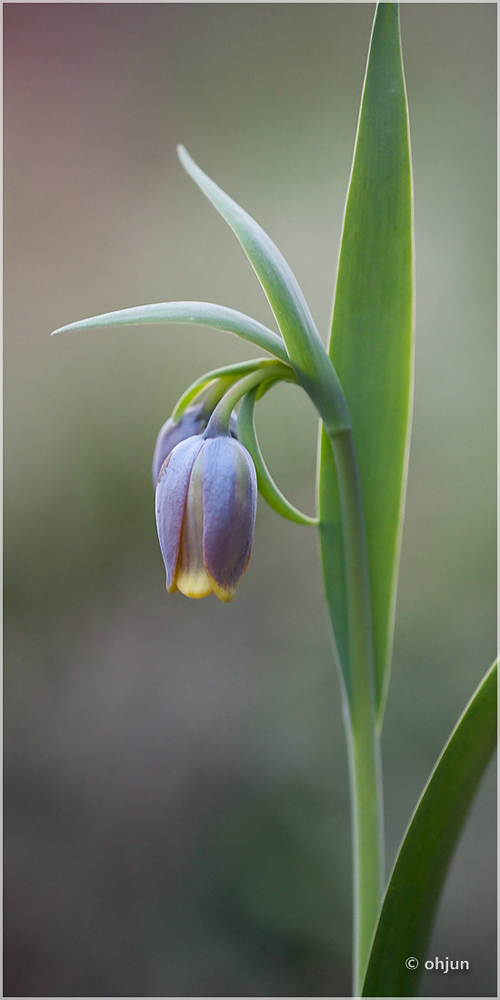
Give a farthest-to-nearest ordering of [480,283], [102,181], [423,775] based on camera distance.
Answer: [102,181] < [480,283] < [423,775]

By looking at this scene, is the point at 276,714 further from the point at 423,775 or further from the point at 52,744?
the point at 52,744

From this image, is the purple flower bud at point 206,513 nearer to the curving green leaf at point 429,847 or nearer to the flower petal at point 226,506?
the flower petal at point 226,506

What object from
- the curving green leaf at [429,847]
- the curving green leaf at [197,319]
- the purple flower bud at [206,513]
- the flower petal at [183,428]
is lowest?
the curving green leaf at [429,847]

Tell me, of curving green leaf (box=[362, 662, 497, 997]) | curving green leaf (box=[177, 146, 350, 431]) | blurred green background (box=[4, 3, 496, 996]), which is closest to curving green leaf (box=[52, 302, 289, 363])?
curving green leaf (box=[177, 146, 350, 431])

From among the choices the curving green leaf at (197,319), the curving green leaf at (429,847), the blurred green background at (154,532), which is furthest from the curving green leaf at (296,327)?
the blurred green background at (154,532)

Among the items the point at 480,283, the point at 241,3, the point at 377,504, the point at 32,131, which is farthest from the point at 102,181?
the point at 377,504

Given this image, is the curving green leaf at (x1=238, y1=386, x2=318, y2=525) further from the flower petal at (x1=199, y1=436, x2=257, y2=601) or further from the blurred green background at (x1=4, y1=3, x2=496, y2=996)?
the blurred green background at (x1=4, y1=3, x2=496, y2=996)
